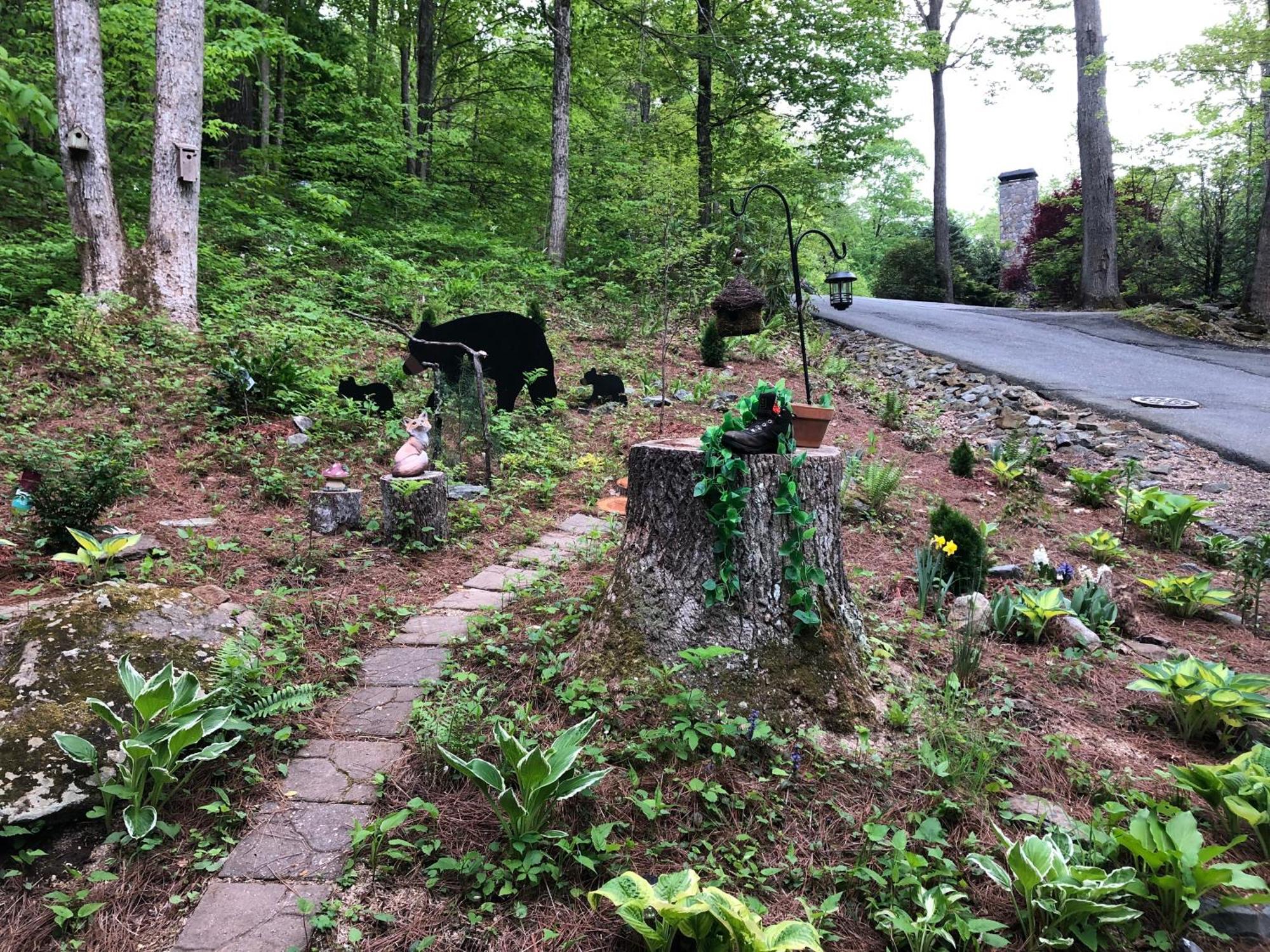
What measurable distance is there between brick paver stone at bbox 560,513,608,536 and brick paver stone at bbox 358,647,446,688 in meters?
1.61

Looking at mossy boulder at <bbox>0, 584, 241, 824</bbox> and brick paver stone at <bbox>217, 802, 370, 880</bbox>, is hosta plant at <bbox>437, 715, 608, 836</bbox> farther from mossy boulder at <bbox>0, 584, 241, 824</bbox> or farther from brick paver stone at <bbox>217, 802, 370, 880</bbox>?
mossy boulder at <bbox>0, 584, 241, 824</bbox>

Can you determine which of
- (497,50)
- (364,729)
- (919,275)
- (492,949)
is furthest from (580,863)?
(919,275)

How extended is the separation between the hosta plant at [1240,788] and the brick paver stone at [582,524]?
119 inches

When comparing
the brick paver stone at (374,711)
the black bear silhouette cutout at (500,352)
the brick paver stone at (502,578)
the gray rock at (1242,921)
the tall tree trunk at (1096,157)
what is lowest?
the gray rock at (1242,921)

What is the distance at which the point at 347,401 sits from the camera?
593 centimetres

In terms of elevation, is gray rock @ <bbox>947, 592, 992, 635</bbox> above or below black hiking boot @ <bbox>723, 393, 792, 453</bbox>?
below

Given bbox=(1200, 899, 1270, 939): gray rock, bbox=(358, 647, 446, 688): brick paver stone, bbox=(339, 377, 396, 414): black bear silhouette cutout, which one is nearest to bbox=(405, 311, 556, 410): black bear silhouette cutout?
bbox=(339, 377, 396, 414): black bear silhouette cutout

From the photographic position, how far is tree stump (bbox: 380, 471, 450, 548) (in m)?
4.14

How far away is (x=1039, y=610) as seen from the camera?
3.14m

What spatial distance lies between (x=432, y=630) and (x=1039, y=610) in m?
2.77

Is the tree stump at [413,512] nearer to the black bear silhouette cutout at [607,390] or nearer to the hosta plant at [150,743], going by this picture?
the hosta plant at [150,743]

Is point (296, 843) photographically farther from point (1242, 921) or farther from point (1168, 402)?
point (1168, 402)

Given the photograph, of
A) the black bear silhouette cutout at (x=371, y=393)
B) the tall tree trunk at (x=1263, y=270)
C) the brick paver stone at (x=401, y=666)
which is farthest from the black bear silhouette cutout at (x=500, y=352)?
the tall tree trunk at (x=1263, y=270)

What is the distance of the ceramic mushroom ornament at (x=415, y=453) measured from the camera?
4.20 m
